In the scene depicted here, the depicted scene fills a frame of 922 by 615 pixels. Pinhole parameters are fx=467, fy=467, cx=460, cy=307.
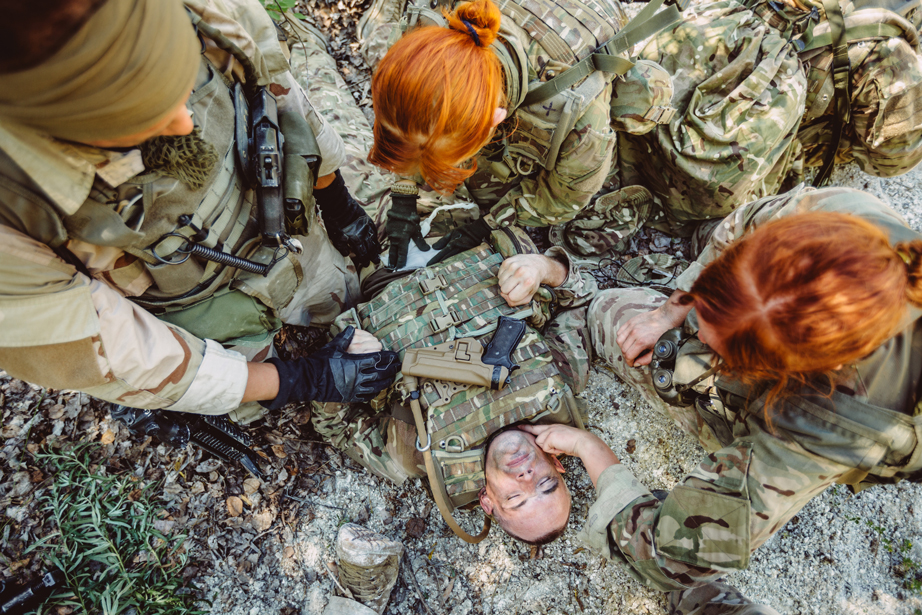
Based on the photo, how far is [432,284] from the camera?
120 inches

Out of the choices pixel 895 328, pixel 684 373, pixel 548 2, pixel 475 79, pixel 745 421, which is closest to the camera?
pixel 895 328

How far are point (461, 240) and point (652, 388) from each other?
66.3 inches

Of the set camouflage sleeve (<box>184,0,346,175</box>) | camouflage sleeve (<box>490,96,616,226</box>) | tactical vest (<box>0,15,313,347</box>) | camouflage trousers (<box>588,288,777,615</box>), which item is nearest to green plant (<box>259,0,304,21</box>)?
camouflage sleeve (<box>184,0,346,175</box>)

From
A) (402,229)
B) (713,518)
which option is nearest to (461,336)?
(402,229)

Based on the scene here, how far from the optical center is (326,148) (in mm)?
2834

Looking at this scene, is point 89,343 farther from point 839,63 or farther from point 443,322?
point 839,63

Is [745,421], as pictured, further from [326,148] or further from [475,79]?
[326,148]

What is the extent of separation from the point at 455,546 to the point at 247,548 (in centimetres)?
138

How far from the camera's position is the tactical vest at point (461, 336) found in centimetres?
281

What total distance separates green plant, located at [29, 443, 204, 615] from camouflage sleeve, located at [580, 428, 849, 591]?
2556mm

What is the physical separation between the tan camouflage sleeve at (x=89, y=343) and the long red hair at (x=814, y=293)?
2256 millimetres

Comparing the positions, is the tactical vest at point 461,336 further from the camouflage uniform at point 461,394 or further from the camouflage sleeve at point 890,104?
the camouflage sleeve at point 890,104

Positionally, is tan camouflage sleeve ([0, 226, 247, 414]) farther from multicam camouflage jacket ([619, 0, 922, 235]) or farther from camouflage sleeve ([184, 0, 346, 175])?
multicam camouflage jacket ([619, 0, 922, 235])

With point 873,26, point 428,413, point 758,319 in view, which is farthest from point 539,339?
point 873,26
